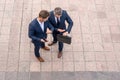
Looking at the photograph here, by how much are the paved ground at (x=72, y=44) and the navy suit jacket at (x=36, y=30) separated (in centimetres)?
125

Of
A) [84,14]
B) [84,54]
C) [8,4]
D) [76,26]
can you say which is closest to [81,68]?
[84,54]

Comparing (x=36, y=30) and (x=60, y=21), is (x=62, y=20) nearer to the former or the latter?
(x=60, y=21)

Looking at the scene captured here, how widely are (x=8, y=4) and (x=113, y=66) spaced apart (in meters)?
4.31

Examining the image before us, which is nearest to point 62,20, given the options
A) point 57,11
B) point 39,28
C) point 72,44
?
point 57,11

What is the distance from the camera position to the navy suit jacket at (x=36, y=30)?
20.7 ft

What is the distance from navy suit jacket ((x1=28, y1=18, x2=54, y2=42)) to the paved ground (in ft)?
4.10

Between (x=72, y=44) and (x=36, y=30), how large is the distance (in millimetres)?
1973

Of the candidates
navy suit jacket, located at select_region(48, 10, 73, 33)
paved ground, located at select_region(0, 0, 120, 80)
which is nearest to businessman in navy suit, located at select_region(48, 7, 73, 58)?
navy suit jacket, located at select_region(48, 10, 73, 33)

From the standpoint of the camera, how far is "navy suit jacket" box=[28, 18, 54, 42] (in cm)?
630

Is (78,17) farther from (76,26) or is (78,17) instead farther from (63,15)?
(63,15)

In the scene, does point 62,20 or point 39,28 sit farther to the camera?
point 62,20

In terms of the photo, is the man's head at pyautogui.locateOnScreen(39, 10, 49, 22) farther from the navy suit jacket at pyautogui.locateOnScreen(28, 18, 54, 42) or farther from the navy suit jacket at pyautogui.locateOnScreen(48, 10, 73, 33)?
the navy suit jacket at pyautogui.locateOnScreen(48, 10, 73, 33)

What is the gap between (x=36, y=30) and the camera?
6.42 m

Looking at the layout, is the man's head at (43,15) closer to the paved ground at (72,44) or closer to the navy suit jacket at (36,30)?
the navy suit jacket at (36,30)
